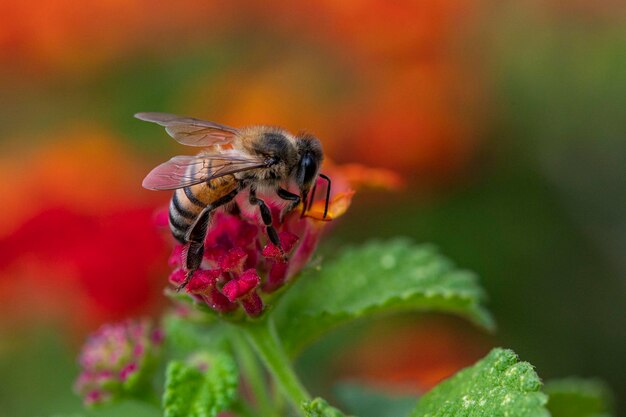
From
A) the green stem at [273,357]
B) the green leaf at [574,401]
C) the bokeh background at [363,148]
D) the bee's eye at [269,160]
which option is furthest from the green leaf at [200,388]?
the bokeh background at [363,148]

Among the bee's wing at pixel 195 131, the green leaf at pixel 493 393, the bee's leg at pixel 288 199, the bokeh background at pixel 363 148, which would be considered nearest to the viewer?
the green leaf at pixel 493 393

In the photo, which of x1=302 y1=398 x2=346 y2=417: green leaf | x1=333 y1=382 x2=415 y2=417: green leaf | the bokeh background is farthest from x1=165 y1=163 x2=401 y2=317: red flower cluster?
the bokeh background

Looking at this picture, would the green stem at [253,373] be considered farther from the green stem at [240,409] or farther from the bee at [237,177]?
the bee at [237,177]

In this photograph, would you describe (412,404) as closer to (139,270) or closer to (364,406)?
(364,406)

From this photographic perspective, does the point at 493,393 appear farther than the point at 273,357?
No

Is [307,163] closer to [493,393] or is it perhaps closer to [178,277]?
[178,277]

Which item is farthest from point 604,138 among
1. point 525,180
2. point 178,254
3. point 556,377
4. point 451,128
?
point 178,254

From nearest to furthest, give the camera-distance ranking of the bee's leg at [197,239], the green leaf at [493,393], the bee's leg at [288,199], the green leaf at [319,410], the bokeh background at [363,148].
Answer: the green leaf at [493,393], the green leaf at [319,410], the bee's leg at [197,239], the bee's leg at [288,199], the bokeh background at [363,148]

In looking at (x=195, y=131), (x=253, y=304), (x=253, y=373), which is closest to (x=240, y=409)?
(x=253, y=373)
